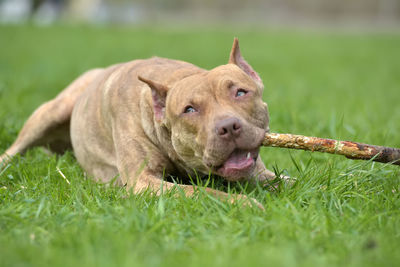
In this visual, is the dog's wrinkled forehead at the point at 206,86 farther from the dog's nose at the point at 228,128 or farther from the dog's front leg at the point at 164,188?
the dog's front leg at the point at 164,188

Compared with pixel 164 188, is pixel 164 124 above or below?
above

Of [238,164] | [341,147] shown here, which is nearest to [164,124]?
[238,164]

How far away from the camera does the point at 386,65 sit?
12828mm

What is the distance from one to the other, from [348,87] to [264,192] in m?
6.65

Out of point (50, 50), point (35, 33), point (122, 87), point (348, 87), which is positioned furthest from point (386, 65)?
point (35, 33)

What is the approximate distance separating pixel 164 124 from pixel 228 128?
2.25 feet

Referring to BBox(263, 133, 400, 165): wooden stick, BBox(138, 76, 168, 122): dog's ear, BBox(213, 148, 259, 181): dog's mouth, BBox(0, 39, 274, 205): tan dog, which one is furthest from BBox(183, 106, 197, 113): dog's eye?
BBox(263, 133, 400, 165): wooden stick

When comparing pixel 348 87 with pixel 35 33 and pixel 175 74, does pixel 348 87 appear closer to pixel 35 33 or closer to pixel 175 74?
pixel 175 74

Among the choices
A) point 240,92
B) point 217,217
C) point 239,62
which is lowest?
point 217,217

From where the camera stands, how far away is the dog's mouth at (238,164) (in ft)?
10.5

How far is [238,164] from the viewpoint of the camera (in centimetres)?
321

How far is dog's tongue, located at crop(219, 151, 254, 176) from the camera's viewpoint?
3201 mm

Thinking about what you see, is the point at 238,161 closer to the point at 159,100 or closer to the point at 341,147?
the point at 341,147

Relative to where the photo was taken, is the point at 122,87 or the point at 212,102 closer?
the point at 212,102
